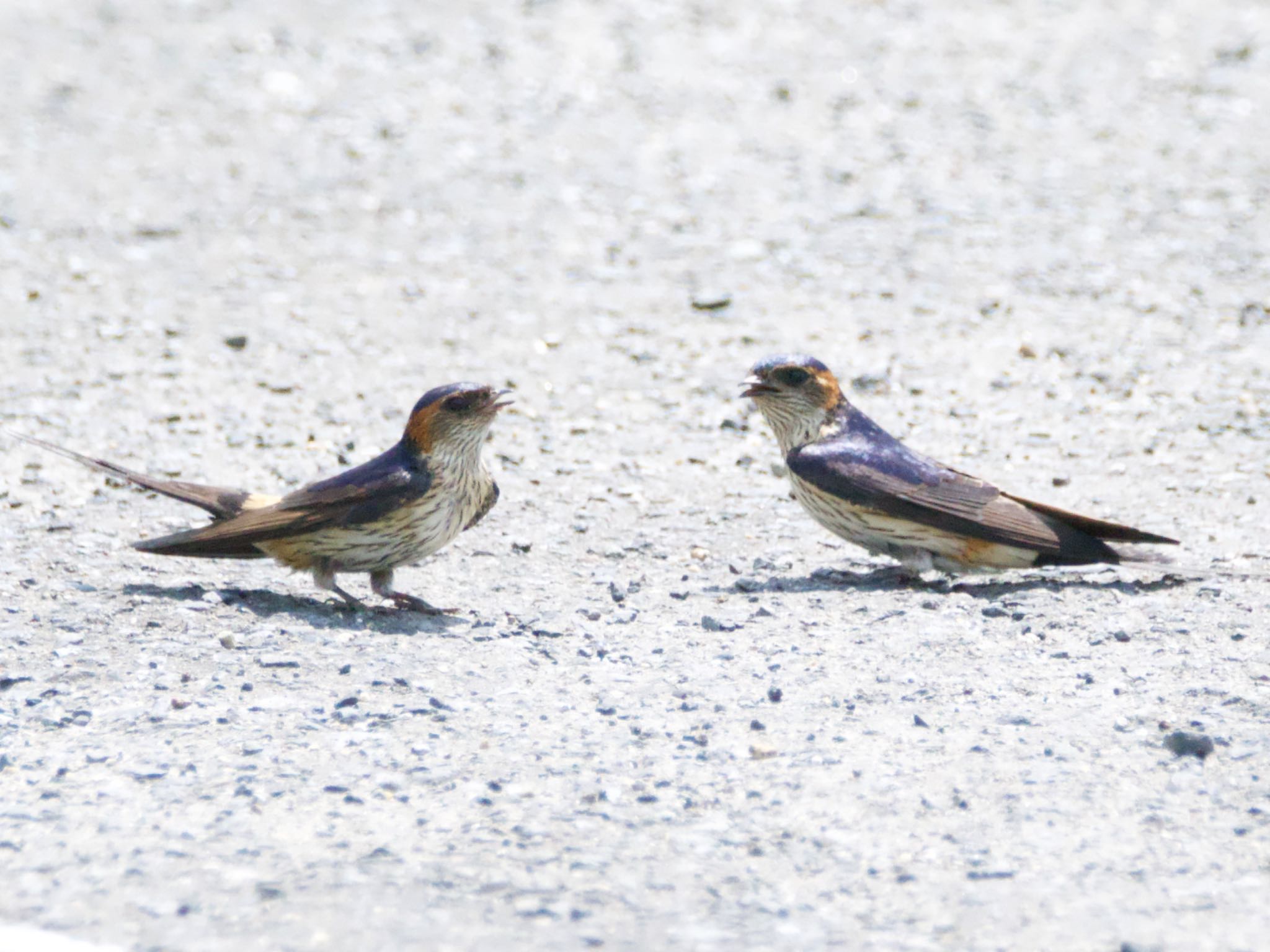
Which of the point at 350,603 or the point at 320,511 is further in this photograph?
the point at 350,603

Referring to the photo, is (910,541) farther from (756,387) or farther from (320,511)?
(320,511)

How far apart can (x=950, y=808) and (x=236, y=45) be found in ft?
44.9

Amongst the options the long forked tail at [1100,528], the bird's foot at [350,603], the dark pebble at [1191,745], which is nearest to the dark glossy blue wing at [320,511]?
the bird's foot at [350,603]

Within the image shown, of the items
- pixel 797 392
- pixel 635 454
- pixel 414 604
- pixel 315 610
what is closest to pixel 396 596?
pixel 414 604

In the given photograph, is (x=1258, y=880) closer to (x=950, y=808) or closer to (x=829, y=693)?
(x=950, y=808)

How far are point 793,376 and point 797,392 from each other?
0.24 feet

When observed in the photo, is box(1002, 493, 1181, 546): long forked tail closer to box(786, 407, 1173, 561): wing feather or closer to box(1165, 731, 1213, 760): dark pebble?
box(786, 407, 1173, 561): wing feather

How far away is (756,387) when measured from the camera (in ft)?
23.2

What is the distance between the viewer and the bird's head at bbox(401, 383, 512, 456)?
6.33 metres

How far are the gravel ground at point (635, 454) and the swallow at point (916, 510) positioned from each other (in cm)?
21

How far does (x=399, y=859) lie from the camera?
4.24 m

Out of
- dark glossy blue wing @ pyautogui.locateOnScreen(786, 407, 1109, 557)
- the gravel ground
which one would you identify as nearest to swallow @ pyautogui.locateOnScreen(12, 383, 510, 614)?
the gravel ground

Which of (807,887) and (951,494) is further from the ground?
(951,494)

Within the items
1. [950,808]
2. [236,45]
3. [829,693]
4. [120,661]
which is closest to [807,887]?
[950,808]
